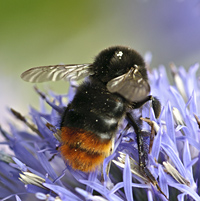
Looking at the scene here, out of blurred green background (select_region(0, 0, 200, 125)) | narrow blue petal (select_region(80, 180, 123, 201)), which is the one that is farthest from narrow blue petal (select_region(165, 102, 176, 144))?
blurred green background (select_region(0, 0, 200, 125))

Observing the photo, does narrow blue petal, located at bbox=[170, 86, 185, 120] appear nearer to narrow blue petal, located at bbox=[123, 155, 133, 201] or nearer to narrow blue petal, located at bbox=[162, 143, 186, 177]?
narrow blue petal, located at bbox=[162, 143, 186, 177]

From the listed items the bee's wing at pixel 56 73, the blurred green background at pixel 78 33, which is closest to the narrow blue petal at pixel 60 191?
the bee's wing at pixel 56 73

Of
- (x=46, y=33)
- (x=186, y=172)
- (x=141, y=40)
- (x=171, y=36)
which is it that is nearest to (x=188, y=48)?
(x=171, y=36)

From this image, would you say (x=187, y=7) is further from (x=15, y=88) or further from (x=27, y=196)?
(x=27, y=196)

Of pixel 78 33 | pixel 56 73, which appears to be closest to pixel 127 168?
pixel 56 73

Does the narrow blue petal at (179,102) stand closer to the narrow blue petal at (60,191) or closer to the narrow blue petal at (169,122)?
the narrow blue petal at (169,122)

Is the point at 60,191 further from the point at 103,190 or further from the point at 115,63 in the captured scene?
the point at 115,63

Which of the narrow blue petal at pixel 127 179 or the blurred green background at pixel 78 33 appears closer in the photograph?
the narrow blue petal at pixel 127 179
